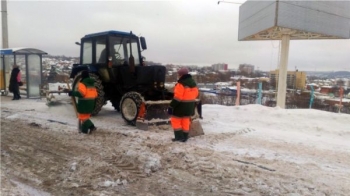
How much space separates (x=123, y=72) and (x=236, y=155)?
4.81 meters

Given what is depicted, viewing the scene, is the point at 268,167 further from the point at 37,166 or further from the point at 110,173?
the point at 37,166

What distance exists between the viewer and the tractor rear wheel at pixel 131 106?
8203 millimetres

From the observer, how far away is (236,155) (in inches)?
231

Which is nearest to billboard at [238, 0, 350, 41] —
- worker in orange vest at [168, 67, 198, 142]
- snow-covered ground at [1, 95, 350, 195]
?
snow-covered ground at [1, 95, 350, 195]

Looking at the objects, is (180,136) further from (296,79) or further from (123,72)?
(296,79)

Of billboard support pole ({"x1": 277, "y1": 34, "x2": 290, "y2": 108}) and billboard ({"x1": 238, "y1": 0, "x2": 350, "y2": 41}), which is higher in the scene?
billboard ({"x1": 238, "y1": 0, "x2": 350, "y2": 41})

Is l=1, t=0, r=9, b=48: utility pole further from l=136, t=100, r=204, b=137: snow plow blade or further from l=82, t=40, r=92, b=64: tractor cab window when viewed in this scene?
l=136, t=100, r=204, b=137: snow plow blade

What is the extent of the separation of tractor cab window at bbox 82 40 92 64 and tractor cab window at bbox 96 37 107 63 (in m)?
0.37

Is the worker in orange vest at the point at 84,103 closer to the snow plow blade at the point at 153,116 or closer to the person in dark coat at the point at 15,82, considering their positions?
the snow plow blade at the point at 153,116

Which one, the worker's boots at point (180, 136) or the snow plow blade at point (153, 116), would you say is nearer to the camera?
the worker's boots at point (180, 136)

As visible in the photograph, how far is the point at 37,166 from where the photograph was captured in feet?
17.4

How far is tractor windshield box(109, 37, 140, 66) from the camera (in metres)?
9.73

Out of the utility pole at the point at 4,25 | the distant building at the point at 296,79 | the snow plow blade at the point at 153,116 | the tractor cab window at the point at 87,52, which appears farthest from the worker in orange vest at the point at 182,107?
the distant building at the point at 296,79

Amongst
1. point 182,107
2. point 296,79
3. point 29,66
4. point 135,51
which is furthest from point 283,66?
point 29,66
